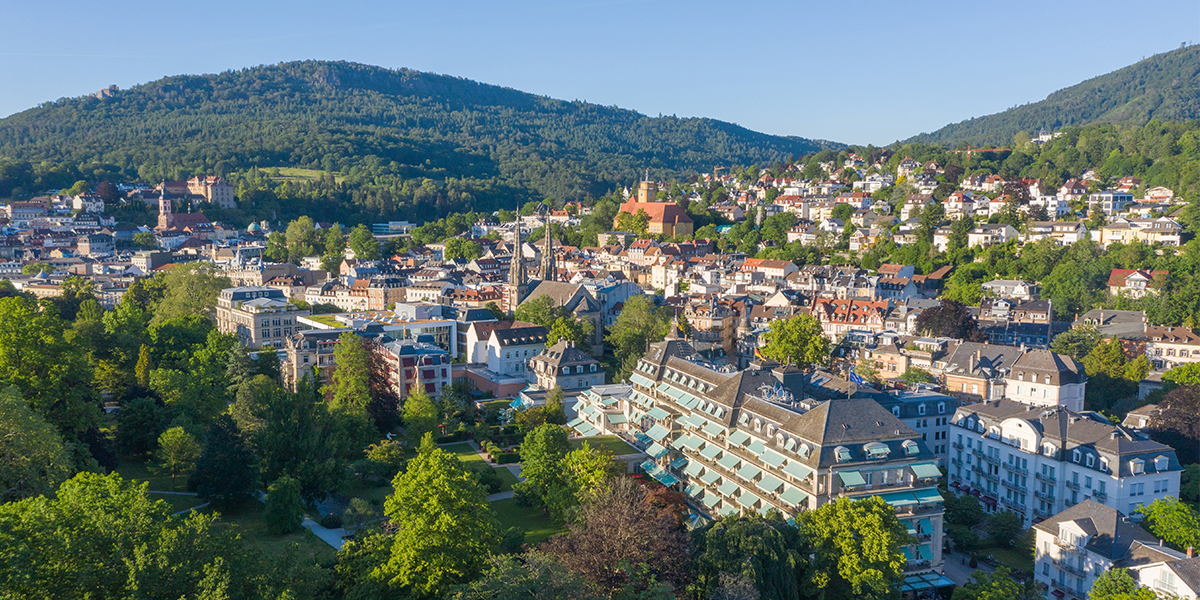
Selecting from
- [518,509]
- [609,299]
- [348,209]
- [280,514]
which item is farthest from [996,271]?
[348,209]

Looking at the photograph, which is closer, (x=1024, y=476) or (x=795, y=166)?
(x=1024, y=476)

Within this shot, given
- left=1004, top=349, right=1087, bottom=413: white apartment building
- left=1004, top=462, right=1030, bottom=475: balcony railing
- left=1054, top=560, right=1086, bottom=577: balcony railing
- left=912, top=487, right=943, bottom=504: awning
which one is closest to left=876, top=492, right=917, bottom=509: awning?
left=912, top=487, right=943, bottom=504: awning

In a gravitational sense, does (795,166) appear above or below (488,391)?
above

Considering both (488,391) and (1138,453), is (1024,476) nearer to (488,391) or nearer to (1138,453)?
(1138,453)

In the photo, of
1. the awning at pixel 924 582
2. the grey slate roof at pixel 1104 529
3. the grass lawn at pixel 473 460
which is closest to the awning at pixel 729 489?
the awning at pixel 924 582

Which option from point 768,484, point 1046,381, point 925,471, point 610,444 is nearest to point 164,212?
point 610,444

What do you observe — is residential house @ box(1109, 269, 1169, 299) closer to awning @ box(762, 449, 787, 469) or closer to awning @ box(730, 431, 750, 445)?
awning @ box(730, 431, 750, 445)
